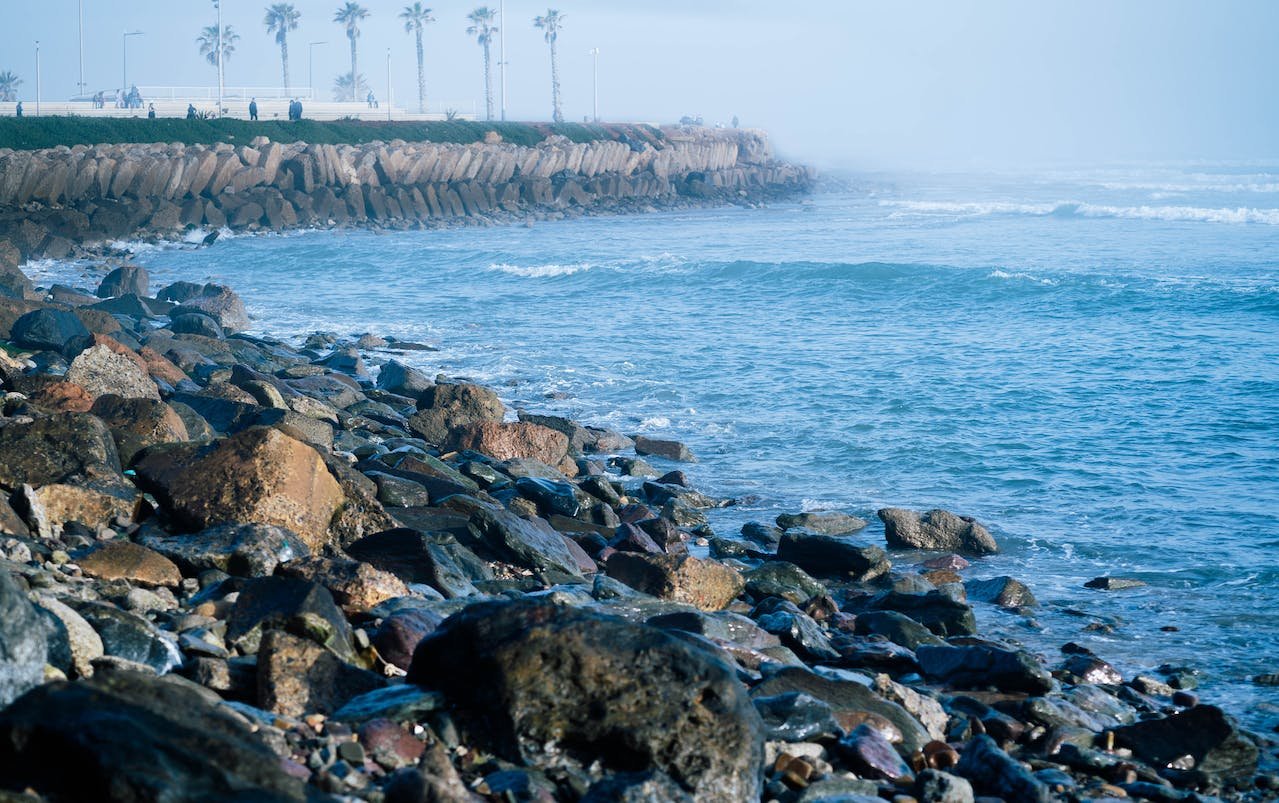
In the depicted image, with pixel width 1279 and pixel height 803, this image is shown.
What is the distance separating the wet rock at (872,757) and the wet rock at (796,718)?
72 millimetres

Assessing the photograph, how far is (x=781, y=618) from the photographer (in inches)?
253

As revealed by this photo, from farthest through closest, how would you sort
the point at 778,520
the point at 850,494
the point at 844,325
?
the point at 844,325
the point at 850,494
the point at 778,520

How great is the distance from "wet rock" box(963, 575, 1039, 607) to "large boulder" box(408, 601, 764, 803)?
187 inches

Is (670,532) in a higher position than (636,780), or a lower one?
lower

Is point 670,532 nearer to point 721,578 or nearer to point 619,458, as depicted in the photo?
point 721,578

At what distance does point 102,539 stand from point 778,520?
17.7 feet

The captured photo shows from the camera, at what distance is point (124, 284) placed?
67.4 ft

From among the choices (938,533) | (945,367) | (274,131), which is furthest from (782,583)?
(274,131)

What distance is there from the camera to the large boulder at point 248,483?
19.7ft

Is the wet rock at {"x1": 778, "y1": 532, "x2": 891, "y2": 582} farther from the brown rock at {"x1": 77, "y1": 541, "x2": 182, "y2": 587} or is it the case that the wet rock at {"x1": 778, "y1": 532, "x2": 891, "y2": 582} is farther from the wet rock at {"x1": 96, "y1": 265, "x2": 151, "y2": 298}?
the wet rock at {"x1": 96, "y1": 265, "x2": 151, "y2": 298}

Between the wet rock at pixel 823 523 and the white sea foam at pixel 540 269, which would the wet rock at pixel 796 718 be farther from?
the white sea foam at pixel 540 269

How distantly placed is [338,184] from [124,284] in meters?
20.7

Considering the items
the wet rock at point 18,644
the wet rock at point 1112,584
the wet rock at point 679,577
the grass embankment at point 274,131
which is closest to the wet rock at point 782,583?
the wet rock at point 679,577

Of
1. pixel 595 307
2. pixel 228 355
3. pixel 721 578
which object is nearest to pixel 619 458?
pixel 721 578
